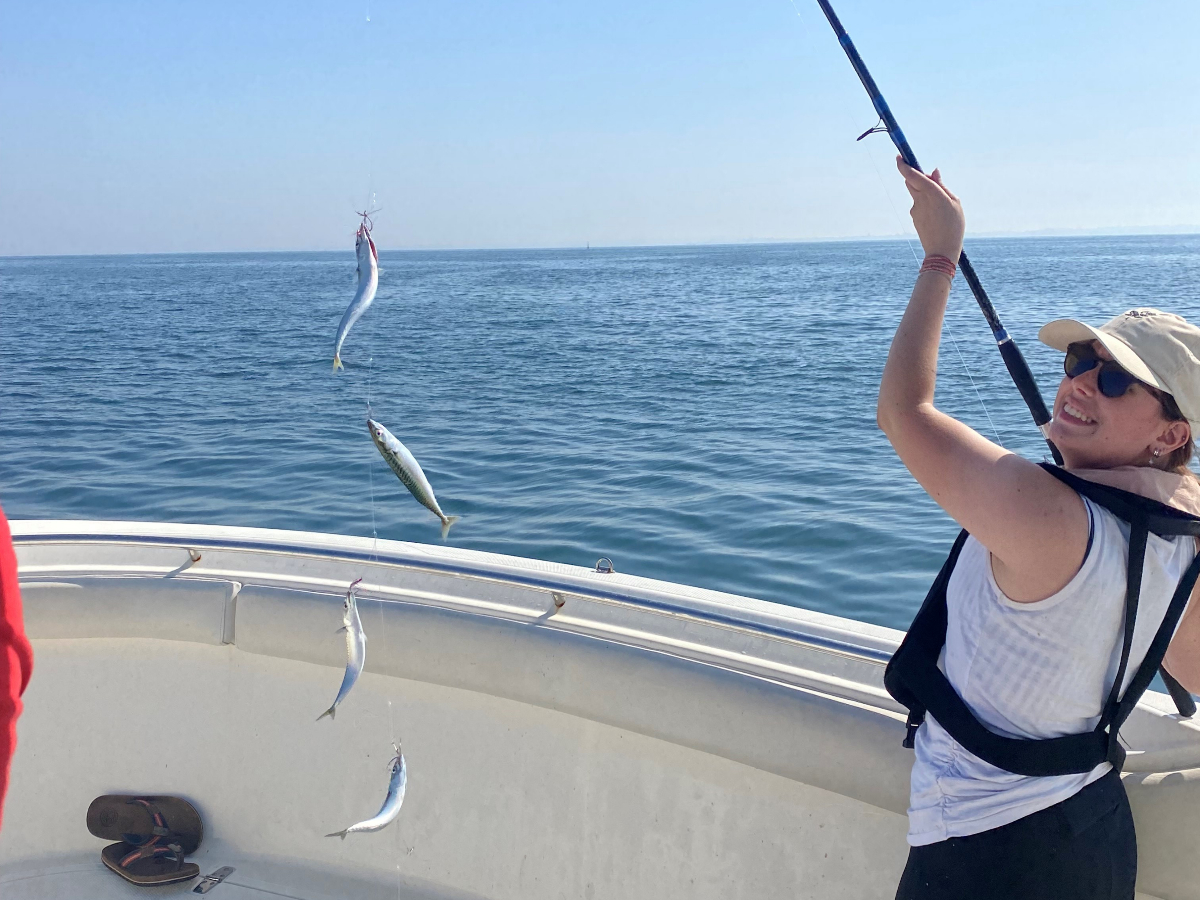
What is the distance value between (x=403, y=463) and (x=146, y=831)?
6.08 ft

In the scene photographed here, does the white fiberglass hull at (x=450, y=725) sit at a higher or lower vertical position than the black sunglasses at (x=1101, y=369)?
lower

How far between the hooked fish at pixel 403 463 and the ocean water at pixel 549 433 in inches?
57.5

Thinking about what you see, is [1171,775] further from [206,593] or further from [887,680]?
[206,593]

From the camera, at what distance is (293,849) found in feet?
9.80

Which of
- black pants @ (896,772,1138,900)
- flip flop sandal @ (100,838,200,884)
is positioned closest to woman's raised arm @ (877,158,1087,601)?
black pants @ (896,772,1138,900)

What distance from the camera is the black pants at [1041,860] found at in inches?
61.4

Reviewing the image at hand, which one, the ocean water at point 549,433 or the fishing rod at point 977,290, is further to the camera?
the ocean water at point 549,433

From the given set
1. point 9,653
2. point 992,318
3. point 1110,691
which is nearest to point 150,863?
point 9,653

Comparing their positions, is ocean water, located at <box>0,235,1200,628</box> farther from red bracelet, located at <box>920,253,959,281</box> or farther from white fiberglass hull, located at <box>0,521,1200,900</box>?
red bracelet, located at <box>920,253,959,281</box>

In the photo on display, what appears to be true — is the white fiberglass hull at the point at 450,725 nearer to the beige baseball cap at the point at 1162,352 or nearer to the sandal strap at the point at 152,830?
the sandal strap at the point at 152,830

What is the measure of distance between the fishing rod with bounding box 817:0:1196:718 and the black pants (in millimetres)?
329

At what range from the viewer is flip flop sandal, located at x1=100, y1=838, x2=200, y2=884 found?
9.49 feet

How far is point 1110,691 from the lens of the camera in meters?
1.52

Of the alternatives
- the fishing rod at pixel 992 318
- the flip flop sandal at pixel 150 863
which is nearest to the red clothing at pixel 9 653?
the fishing rod at pixel 992 318
